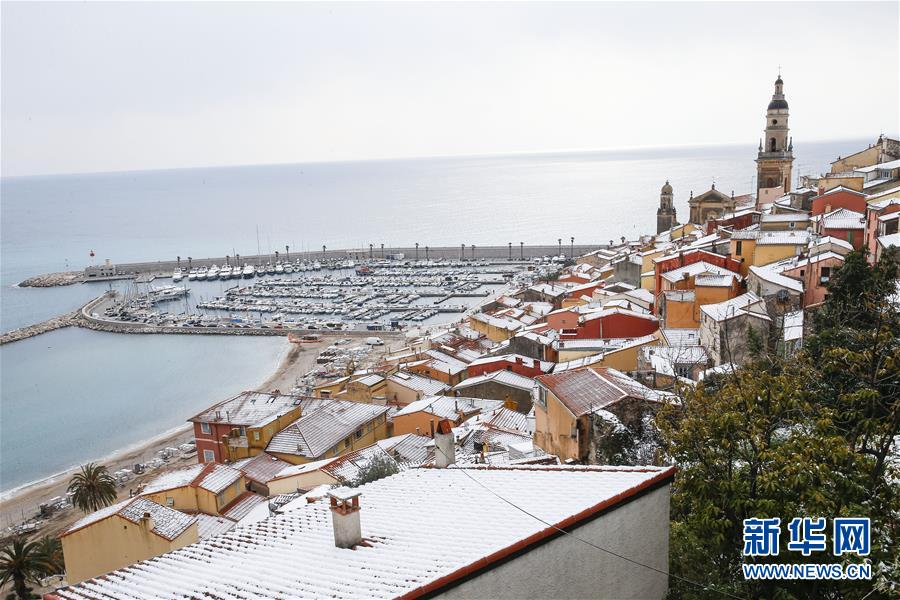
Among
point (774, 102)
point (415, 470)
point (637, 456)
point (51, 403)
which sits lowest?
point (51, 403)

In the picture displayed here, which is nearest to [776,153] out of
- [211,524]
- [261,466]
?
[261,466]

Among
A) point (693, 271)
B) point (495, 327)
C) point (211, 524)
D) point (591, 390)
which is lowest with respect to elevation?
point (211, 524)

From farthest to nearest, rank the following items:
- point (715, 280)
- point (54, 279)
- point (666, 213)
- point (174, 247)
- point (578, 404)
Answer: point (174, 247)
point (54, 279)
point (666, 213)
point (715, 280)
point (578, 404)

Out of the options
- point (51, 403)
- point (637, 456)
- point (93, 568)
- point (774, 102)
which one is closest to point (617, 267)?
point (774, 102)

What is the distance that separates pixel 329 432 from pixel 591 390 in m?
11.4

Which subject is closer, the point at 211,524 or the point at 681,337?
the point at 211,524

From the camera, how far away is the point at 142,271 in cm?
8056

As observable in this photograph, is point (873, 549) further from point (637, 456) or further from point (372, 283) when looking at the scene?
point (372, 283)

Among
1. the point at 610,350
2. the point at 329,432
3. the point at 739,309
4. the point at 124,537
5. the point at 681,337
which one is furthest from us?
the point at 329,432

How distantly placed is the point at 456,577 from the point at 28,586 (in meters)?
16.6

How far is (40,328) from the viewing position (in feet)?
189

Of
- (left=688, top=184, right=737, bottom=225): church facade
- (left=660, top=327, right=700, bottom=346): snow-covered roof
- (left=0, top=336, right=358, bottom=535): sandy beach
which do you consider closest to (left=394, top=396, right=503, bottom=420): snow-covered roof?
(left=660, top=327, right=700, bottom=346): snow-covered roof

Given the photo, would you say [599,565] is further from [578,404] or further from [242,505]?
[242,505]

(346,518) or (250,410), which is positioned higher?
(346,518)
